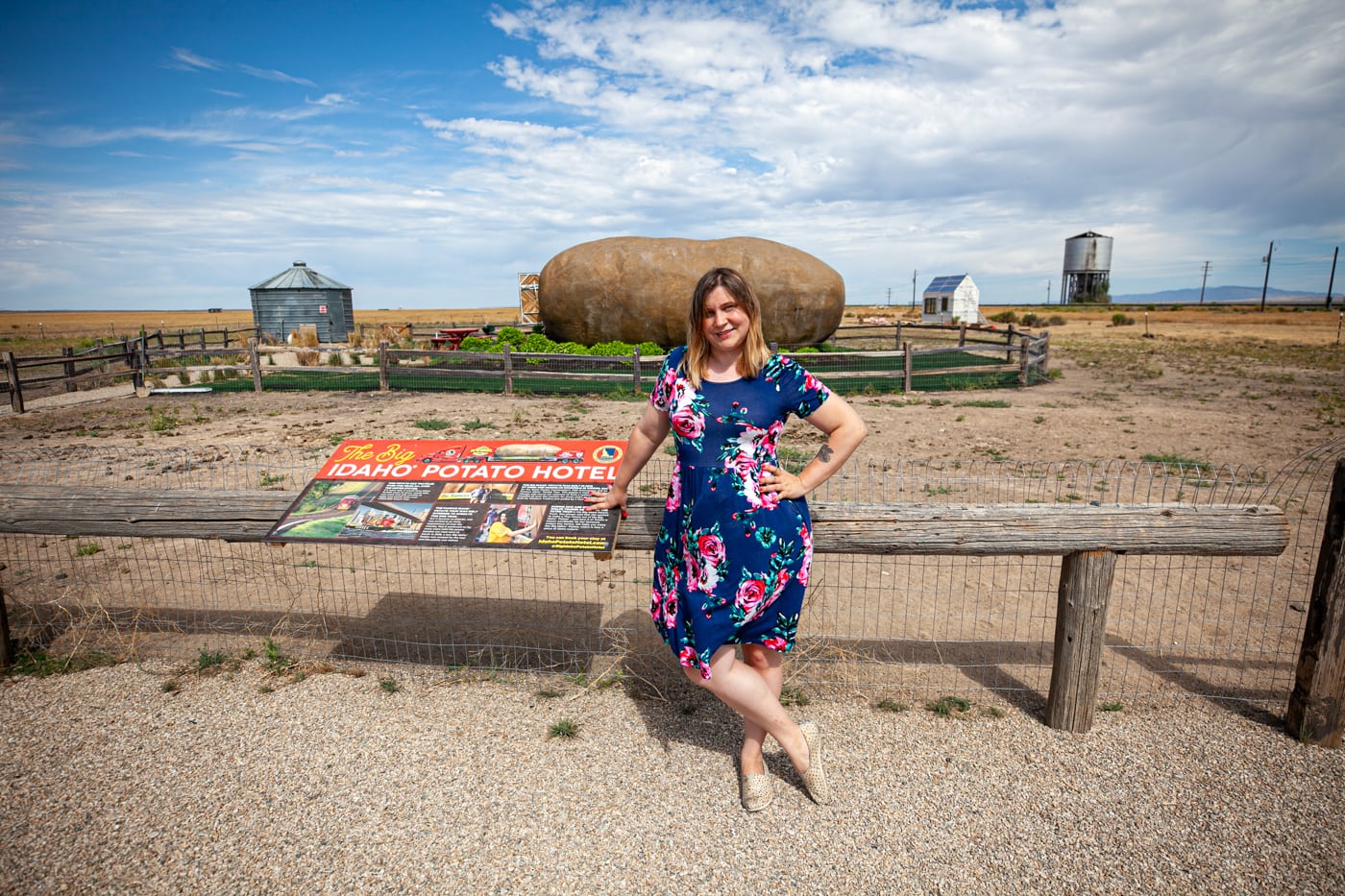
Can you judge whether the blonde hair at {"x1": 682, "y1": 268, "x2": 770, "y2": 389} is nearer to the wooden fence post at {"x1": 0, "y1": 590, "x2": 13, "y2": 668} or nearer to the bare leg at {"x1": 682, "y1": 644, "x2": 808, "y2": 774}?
the bare leg at {"x1": 682, "y1": 644, "x2": 808, "y2": 774}

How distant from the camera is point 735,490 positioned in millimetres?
2711

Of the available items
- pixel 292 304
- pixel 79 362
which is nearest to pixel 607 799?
pixel 79 362

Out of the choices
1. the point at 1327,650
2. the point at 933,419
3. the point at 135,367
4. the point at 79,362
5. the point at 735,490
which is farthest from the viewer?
the point at 79,362

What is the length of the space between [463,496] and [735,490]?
1.54 metres

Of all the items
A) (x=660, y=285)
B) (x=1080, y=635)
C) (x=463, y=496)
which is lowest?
(x=1080, y=635)

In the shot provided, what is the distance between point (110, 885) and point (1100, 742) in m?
4.07

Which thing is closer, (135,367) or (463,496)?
(463,496)

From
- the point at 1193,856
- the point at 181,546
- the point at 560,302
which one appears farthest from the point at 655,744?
the point at 560,302

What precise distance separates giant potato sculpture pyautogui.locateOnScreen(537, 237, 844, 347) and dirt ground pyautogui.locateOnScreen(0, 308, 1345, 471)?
16.1 feet

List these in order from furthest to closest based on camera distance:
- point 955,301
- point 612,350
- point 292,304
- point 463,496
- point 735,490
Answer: point 955,301, point 292,304, point 612,350, point 463,496, point 735,490

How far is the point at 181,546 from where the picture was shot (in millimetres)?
6047

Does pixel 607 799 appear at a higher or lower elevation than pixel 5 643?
lower

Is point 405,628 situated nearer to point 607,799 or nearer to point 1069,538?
point 607,799

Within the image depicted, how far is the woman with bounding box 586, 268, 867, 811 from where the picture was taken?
2.72 meters
